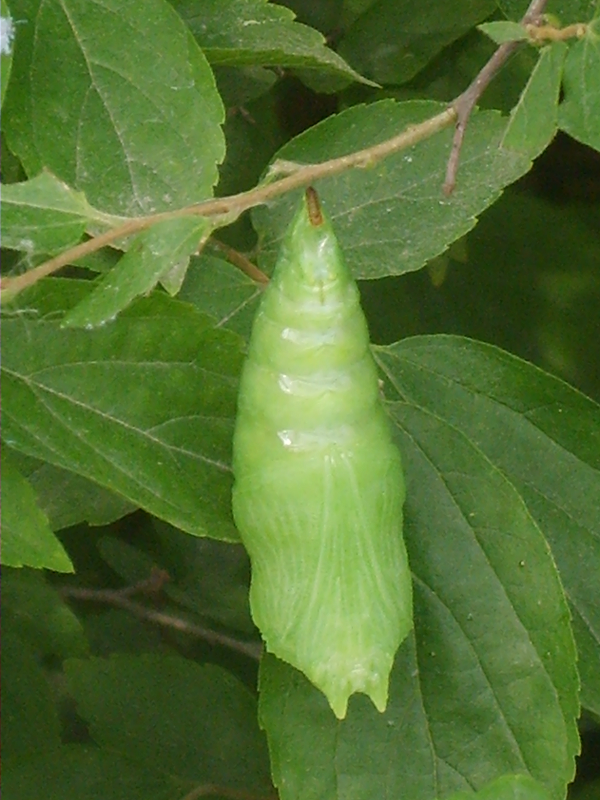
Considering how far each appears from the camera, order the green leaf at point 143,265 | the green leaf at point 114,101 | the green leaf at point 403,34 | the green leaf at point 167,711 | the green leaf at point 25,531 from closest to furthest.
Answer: the green leaf at point 143,265 < the green leaf at point 25,531 < the green leaf at point 114,101 < the green leaf at point 403,34 < the green leaf at point 167,711

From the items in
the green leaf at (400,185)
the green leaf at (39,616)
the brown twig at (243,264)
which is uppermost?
the green leaf at (400,185)

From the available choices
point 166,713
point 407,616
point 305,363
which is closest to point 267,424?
point 305,363

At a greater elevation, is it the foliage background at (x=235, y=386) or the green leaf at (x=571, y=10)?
the green leaf at (x=571, y=10)

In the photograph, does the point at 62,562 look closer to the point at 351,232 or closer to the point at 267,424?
the point at 267,424

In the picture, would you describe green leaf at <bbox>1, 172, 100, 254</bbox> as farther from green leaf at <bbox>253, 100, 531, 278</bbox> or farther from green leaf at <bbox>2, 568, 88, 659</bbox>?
green leaf at <bbox>2, 568, 88, 659</bbox>

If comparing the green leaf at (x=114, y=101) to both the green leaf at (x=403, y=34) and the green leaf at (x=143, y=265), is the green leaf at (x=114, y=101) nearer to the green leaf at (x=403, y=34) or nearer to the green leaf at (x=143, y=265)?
the green leaf at (x=143, y=265)

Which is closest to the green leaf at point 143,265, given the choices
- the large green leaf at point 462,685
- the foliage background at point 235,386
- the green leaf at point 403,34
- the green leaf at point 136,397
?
the foliage background at point 235,386

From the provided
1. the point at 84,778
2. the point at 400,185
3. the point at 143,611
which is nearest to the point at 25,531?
the point at 400,185

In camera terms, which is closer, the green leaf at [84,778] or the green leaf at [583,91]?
the green leaf at [583,91]
